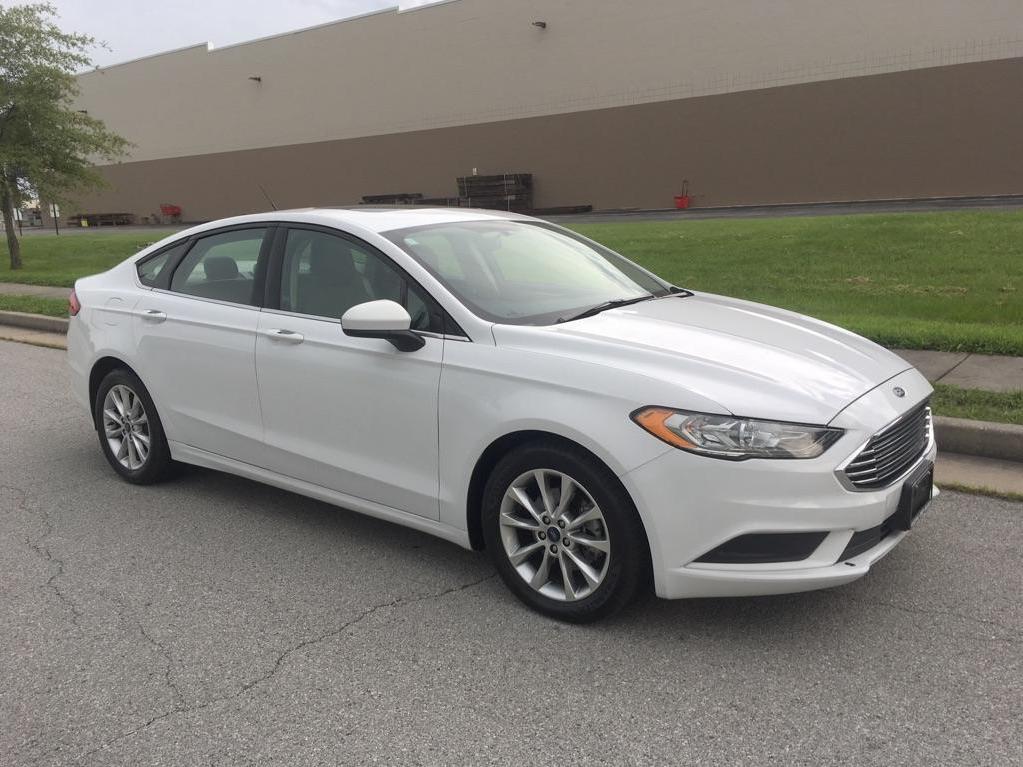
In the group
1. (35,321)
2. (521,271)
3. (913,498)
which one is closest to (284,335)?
(521,271)

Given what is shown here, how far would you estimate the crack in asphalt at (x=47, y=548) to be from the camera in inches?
146

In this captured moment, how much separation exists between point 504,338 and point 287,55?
3480 cm

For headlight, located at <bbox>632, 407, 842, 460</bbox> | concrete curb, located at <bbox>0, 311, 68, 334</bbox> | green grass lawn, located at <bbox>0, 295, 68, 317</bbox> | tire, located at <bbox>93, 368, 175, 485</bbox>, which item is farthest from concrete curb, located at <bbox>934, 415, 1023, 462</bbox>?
green grass lawn, located at <bbox>0, 295, 68, 317</bbox>

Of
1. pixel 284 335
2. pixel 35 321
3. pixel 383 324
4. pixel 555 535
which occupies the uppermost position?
pixel 383 324

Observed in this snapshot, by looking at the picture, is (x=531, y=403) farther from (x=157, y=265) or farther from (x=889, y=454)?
(x=157, y=265)

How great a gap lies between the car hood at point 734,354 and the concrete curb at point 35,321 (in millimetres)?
9496

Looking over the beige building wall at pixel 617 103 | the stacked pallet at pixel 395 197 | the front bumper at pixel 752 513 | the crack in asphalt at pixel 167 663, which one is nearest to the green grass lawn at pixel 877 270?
the front bumper at pixel 752 513

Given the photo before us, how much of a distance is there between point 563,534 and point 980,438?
3051 millimetres

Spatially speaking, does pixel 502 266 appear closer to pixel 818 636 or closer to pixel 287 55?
pixel 818 636

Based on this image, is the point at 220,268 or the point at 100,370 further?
the point at 100,370

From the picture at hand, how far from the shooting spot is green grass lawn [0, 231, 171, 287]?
16250 millimetres

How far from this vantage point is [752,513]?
298 centimetres

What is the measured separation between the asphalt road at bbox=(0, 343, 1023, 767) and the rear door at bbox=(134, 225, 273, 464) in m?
0.54

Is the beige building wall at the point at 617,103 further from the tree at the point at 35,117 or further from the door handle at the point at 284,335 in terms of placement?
the door handle at the point at 284,335
